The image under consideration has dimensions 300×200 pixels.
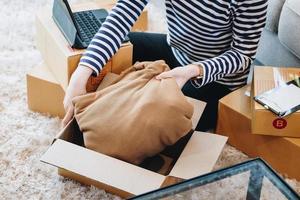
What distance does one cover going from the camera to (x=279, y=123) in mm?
1487

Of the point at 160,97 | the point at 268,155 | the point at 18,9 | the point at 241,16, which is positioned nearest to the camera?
the point at 160,97

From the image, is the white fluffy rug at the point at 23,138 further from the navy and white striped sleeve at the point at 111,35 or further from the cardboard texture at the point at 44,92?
the navy and white striped sleeve at the point at 111,35

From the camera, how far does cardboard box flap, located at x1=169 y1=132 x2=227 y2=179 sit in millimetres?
1303

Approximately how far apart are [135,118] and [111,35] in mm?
335

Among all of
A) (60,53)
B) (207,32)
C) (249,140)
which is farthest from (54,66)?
(249,140)

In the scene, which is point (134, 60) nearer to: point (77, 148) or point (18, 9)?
point (77, 148)

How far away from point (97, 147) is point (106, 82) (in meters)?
0.26

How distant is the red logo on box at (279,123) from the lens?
4.86 ft

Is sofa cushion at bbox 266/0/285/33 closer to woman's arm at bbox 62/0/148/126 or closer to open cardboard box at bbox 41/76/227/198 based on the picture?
woman's arm at bbox 62/0/148/126

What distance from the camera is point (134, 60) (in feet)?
5.81

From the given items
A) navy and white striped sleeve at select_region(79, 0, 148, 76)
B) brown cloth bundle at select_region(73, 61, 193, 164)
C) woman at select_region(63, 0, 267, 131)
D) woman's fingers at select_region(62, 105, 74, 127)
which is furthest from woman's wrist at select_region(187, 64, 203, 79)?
woman's fingers at select_region(62, 105, 74, 127)

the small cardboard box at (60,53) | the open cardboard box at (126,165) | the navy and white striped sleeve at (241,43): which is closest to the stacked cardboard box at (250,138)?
the navy and white striped sleeve at (241,43)

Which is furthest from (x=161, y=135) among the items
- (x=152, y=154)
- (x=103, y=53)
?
(x=103, y=53)

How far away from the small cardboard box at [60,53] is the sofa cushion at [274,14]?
0.55 meters
